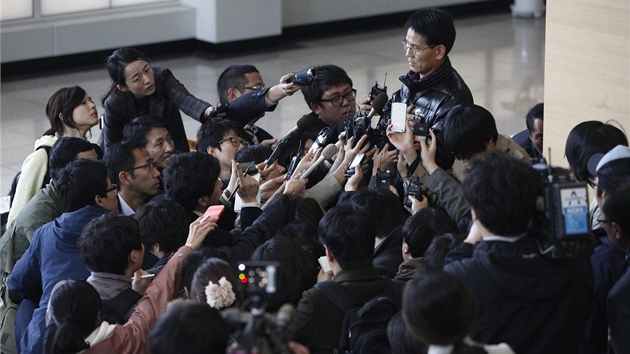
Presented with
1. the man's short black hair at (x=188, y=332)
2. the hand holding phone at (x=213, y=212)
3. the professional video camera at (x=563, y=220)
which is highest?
the professional video camera at (x=563, y=220)

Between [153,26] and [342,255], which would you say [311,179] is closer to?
[342,255]

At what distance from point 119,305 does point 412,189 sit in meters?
1.30

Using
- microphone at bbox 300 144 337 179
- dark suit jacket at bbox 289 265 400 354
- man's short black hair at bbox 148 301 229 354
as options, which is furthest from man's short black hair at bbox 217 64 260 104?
man's short black hair at bbox 148 301 229 354

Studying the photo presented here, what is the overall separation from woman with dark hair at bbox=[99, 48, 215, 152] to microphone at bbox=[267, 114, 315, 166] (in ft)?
2.63

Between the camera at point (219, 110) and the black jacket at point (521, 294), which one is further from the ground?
the black jacket at point (521, 294)

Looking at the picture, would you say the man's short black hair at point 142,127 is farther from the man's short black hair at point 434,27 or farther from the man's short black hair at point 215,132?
the man's short black hair at point 434,27

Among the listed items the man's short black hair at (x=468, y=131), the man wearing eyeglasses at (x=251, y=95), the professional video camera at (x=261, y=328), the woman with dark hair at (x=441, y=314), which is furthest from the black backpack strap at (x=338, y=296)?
the man wearing eyeglasses at (x=251, y=95)

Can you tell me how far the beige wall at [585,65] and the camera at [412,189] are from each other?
0.92 m

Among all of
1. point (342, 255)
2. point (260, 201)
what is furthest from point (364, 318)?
point (260, 201)

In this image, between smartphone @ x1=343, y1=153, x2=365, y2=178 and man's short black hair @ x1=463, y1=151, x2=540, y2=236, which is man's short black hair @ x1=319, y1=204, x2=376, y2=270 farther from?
smartphone @ x1=343, y1=153, x2=365, y2=178

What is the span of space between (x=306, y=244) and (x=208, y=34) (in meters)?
8.07

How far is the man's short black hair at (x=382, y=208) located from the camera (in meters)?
3.82

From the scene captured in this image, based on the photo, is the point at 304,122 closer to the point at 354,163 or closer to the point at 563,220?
the point at 354,163

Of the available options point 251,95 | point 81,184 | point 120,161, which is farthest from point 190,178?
point 251,95
